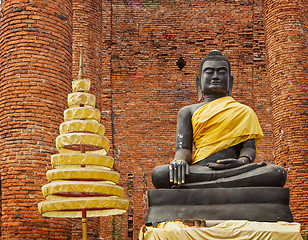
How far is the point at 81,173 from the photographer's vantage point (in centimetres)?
636

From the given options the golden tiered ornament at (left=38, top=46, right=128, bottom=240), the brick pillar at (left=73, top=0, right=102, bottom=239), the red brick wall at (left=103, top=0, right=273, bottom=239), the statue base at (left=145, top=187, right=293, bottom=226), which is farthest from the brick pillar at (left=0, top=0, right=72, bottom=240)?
the red brick wall at (left=103, top=0, right=273, bottom=239)

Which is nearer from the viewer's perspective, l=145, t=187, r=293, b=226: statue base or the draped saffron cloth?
l=145, t=187, r=293, b=226: statue base

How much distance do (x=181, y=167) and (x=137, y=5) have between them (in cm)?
821

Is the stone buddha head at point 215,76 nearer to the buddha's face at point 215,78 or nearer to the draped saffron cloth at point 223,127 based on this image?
the buddha's face at point 215,78

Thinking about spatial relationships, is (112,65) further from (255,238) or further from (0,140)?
(255,238)

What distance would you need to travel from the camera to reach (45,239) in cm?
667

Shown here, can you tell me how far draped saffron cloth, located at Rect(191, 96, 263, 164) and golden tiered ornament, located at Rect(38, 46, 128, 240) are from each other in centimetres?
188

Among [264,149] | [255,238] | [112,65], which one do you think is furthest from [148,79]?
[255,238]

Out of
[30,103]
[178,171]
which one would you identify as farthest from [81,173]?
[178,171]

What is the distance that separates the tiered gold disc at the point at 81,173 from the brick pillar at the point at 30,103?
1.23 ft

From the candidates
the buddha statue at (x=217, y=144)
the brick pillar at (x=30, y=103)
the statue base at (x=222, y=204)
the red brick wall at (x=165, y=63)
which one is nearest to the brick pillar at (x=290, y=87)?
the red brick wall at (x=165, y=63)

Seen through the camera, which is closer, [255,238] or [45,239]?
[255,238]

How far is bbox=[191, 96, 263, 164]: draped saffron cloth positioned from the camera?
4953 millimetres

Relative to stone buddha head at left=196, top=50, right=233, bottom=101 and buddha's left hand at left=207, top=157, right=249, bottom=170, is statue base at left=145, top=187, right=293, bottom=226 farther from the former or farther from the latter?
stone buddha head at left=196, top=50, right=233, bottom=101
